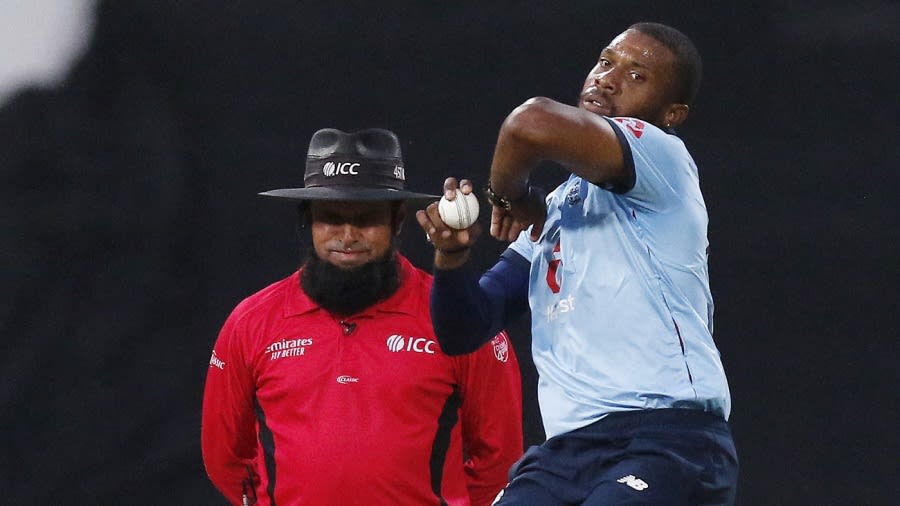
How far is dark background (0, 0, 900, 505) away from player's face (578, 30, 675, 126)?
4.58ft

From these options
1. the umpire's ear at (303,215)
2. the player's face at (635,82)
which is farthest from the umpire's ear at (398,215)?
the player's face at (635,82)

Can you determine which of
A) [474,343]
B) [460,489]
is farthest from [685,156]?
[460,489]

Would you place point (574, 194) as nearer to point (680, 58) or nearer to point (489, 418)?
point (680, 58)

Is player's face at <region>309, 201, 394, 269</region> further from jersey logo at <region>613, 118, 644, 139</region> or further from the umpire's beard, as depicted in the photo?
jersey logo at <region>613, 118, 644, 139</region>

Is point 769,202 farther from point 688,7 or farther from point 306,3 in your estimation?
point 306,3

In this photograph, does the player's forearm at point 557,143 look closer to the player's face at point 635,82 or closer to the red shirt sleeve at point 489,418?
the player's face at point 635,82

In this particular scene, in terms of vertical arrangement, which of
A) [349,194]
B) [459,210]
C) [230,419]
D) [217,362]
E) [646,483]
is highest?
[459,210]

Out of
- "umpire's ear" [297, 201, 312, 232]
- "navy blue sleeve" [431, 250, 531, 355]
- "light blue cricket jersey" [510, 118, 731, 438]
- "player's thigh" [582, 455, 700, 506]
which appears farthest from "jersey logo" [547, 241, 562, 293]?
"umpire's ear" [297, 201, 312, 232]

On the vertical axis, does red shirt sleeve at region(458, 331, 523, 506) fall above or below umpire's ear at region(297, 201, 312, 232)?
below

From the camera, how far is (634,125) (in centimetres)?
243

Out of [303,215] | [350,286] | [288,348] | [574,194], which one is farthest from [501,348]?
[574,194]

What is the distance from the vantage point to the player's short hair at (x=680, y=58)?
2.68 metres

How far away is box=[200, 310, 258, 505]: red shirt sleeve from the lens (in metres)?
3.66

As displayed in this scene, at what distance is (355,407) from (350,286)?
0.32 meters
